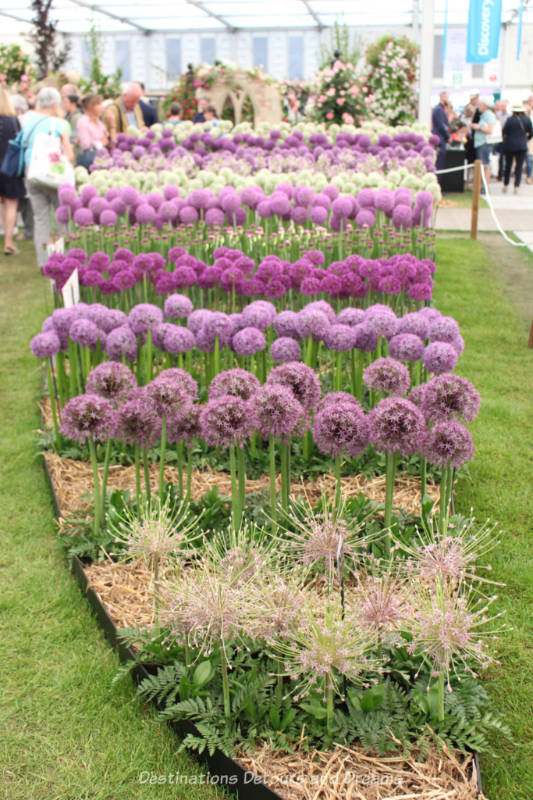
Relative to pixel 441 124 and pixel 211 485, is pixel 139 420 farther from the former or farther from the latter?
pixel 441 124

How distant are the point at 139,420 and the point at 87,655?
0.82 m

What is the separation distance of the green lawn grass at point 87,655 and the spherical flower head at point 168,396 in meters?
0.82

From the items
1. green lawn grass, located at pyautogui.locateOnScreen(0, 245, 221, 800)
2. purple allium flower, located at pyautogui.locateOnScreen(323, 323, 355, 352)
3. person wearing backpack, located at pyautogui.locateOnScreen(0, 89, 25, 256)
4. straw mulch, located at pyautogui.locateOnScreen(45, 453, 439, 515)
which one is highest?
person wearing backpack, located at pyautogui.locateOnScreen(0, 89, 25, 256)

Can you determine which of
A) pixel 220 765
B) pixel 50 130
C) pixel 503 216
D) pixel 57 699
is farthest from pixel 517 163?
pixel 220 765

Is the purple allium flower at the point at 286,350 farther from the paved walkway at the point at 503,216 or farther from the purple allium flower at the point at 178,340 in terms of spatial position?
the paved walkway at the point at 503,216

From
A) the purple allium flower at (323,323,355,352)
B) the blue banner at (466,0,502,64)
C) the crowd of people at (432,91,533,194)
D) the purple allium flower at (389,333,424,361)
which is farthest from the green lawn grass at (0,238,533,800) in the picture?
the blue banner at (466,0,502,64)

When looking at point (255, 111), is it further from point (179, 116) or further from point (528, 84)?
point (528, 84)

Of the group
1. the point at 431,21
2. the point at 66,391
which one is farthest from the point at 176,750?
the point at 431,21

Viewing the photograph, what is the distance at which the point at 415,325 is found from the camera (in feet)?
11.2

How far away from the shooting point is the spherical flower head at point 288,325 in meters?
3.47

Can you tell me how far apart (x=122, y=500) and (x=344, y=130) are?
902cm

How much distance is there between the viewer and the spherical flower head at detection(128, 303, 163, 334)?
3625 millimetres

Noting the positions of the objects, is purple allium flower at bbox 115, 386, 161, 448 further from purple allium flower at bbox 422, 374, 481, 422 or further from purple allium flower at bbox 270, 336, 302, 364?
purple allium flower at bbox 422, 374, 481, 422

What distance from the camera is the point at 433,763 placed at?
2.02m
